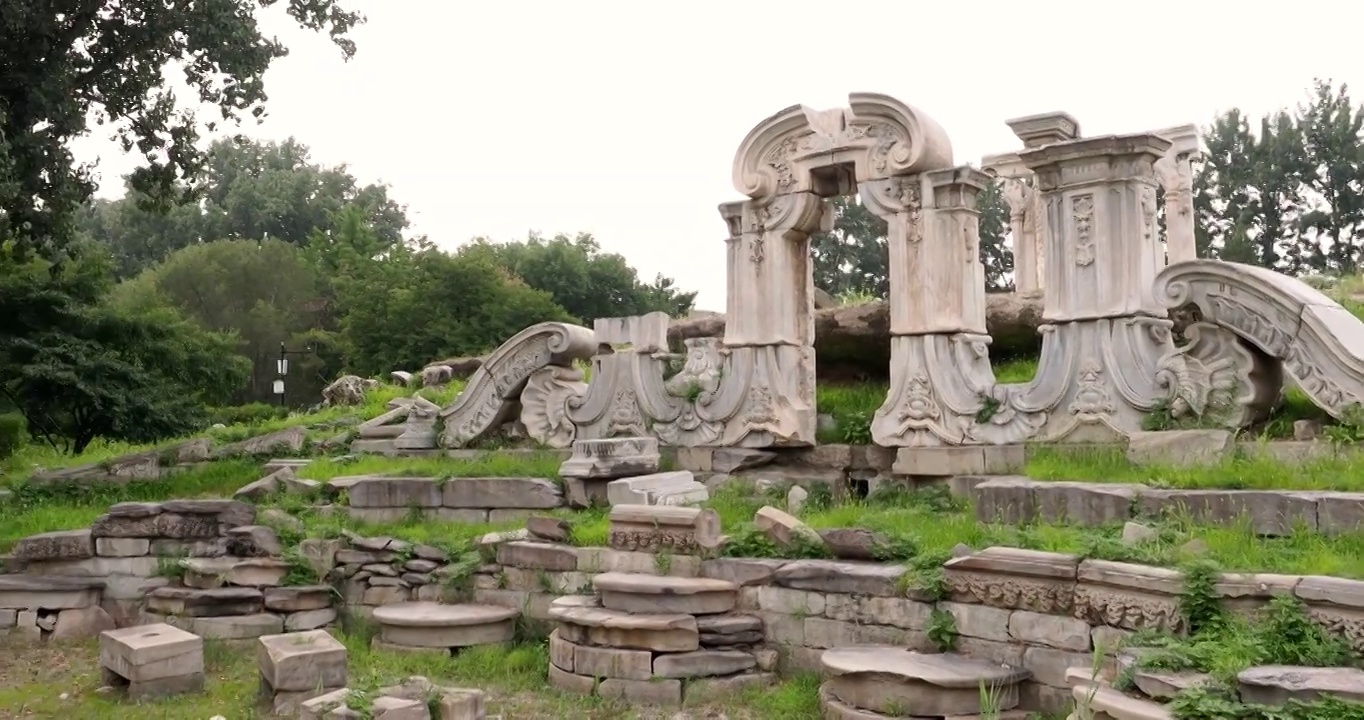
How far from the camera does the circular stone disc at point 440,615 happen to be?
794 cm

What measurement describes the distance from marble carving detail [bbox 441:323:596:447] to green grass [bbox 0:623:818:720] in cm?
294

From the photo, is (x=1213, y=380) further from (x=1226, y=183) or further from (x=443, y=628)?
(x=1226, y=183)

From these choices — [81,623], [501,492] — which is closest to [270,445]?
[81,623]

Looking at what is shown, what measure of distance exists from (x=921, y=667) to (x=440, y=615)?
367cm

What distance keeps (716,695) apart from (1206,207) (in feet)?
95.3

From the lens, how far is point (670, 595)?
709 centimetres

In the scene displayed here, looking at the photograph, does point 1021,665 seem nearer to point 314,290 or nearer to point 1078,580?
point 1078,580

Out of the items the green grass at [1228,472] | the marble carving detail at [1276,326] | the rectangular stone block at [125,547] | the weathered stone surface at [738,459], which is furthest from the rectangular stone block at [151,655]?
the marble carving detail at [1276,326]

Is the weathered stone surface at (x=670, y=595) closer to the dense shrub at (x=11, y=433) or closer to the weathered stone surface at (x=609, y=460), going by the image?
the weathered stone surface at (x=609, y=460)

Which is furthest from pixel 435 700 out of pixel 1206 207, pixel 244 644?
pixel 1206 207

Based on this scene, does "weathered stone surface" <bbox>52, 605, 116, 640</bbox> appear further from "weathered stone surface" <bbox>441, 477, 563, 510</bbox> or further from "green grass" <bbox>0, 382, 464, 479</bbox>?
"green grass" <bbox>0, 382, 464, 479</bbox>

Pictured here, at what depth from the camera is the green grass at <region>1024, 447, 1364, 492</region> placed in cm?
625

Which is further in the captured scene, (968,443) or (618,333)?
(618,333)

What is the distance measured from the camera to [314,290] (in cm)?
4159
